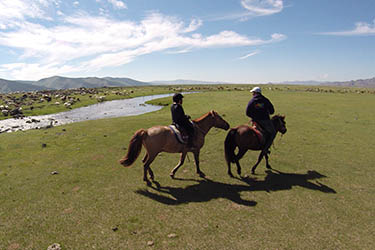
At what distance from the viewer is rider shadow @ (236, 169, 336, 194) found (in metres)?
8.77

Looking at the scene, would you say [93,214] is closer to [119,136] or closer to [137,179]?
[137,179]

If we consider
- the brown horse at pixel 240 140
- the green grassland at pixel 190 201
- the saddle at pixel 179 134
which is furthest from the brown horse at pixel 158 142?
the brown horse at pixel 240 140

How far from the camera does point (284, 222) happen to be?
21.4ft

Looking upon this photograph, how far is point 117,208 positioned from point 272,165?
8658 mm

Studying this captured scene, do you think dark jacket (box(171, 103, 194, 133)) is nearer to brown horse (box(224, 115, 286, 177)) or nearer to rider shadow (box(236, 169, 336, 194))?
brown horse (box(224, 115, 286, 177))

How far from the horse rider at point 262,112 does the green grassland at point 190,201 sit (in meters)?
2.13

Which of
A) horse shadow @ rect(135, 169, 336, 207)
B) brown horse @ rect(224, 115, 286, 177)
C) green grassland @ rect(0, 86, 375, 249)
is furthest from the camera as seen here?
brown horse @ rect(224, 115, 286, 177)

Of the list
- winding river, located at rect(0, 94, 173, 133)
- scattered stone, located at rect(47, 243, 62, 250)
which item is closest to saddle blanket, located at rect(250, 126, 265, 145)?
scattered stone, located at rect(47, 243, 62, 250)

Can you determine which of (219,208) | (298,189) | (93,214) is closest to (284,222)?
(219,208)

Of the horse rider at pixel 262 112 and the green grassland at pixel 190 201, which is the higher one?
the horse rider at pixel 262 112

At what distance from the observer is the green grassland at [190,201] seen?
5859 millimetres

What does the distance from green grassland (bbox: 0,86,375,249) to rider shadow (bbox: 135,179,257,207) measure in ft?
0.14

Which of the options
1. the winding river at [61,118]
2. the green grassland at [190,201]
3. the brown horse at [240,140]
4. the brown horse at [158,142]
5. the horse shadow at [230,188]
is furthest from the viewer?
the winding river at [61,118]

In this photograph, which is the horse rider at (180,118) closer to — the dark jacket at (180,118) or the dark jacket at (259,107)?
the dark jacket at (180,118)
